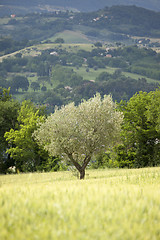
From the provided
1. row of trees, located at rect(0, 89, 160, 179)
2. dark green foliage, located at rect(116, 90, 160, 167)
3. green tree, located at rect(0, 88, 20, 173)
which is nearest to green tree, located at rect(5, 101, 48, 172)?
row of trees, located at rect(0, 89, 160, 179)

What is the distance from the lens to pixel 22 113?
60.0 m

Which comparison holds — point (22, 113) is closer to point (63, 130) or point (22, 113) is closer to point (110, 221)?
point (63, 130)

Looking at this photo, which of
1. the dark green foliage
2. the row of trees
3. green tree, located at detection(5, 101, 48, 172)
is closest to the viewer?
the row of trees

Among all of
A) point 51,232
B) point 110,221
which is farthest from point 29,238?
point 110,221

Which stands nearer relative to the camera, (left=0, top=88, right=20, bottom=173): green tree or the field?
the field

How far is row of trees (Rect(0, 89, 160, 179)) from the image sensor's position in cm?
2544

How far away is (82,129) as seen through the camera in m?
25.4

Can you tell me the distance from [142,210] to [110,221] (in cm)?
86

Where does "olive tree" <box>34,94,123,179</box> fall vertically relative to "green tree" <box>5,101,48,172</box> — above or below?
above

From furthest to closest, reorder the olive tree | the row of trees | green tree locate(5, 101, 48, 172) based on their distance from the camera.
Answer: green tree locate(5, 101, 48, 172), the row of trees, the olive tree

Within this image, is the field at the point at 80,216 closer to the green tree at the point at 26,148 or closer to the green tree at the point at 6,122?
the green tree at the point at 26,148

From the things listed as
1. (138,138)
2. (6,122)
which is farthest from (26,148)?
(138,138)

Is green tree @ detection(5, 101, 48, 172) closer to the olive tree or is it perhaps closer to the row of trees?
the row of trees

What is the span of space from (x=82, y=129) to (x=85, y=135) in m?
0.55
